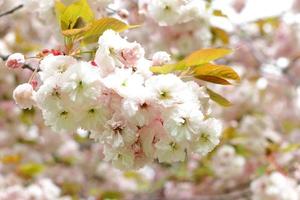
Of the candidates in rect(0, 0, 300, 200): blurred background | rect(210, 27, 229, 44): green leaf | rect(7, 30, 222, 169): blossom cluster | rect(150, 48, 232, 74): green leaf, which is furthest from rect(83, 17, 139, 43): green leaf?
rect(210, 27, 229, 44): green leaf

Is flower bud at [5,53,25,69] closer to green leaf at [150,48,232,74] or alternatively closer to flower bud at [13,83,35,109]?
flower bud at [13,83,35,109]

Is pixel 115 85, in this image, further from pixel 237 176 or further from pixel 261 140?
pixel 237 176

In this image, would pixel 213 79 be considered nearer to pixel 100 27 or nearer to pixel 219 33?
pixel 100 27

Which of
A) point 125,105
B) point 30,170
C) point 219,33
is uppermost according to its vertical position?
point 219,33

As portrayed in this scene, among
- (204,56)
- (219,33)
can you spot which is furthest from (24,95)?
(219,33)

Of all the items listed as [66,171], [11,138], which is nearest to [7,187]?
[11,138]

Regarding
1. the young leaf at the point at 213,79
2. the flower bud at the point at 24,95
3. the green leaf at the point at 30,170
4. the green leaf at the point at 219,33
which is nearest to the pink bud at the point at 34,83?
the flower bud at the point at 24,95
